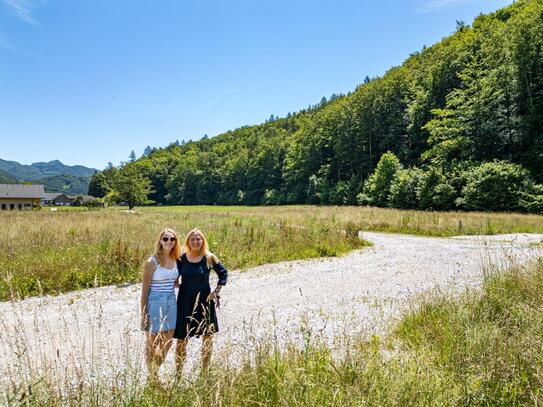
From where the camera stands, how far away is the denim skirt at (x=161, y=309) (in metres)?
3.59

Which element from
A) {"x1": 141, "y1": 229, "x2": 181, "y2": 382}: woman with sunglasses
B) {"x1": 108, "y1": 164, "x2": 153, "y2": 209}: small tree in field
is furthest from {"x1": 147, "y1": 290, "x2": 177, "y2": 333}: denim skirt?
{"x1": 108, "y1": 164, "x2": 153, "y2": 209}: small tree in field

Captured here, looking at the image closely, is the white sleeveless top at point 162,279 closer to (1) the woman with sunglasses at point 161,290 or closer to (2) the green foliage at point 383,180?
(1) the woman with sunglasses at point 161,290

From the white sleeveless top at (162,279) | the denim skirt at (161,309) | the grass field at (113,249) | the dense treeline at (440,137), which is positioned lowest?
the grass field at (113,249)

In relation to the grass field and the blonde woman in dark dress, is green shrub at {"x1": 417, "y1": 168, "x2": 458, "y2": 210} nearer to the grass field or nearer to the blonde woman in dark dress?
the grass field

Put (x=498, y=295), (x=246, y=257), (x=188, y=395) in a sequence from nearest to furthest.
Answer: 1. (x=188, y=395)
2. (x=498, y=295)
3. (x=246, y=257)

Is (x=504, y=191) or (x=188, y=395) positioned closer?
(x=188, y=395)

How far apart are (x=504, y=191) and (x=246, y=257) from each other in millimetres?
29486

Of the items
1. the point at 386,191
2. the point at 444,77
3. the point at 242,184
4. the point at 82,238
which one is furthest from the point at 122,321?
the point at 242,184

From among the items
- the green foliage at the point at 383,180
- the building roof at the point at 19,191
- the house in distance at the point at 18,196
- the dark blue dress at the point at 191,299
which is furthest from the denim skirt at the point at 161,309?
the building roof at the point at 19,191

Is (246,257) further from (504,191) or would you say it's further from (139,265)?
(504,191)

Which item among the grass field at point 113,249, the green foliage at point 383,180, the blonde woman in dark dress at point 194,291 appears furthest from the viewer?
the green foliage at point 383,180

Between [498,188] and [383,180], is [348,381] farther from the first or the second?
[383,180]

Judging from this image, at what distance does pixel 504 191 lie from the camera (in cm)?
2961

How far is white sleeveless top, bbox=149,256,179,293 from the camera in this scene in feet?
12.1
